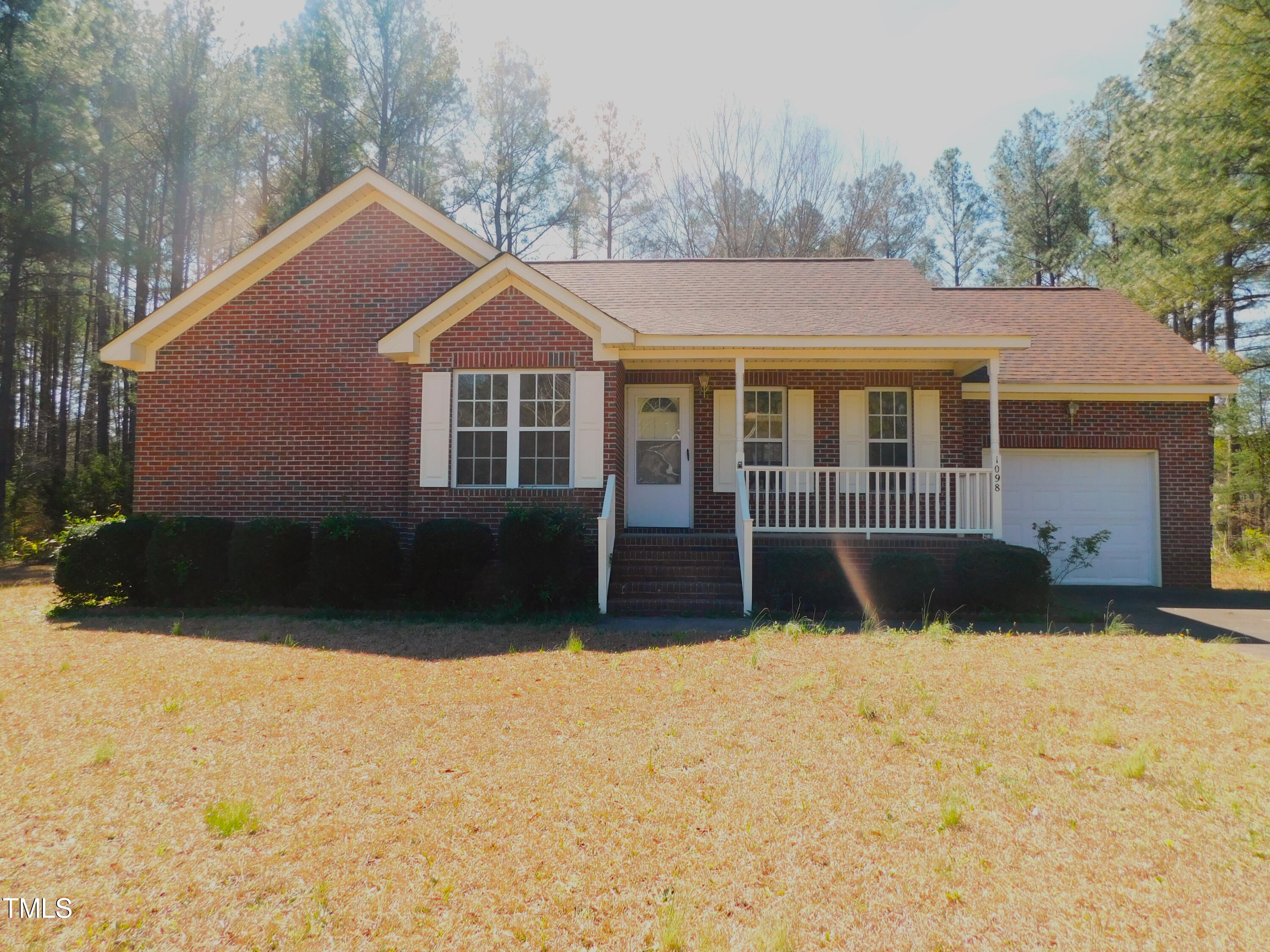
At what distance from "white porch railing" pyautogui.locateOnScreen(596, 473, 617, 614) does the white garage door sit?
6665mm

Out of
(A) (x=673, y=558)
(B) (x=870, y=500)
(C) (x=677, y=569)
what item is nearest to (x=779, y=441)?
(B) (x=870, y=500)

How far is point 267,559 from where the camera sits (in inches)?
392

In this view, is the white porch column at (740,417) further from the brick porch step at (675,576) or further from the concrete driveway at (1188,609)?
the concrete driveway at (1188,609)

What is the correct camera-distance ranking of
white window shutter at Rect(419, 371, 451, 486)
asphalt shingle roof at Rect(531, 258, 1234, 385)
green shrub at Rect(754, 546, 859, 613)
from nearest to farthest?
1. green shrub at Rect(754, 546, 859, 613)
2. white window shutter at Rect(419, 371, 451, 486)
3. asphalt shingle roof at Rect(531, 258, 1234, 385)

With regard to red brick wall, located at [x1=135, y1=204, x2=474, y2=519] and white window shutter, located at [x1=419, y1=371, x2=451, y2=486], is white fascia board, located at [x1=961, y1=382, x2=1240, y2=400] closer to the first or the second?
white window shutter, located at [x1=419, y1=371, x2=451, y2=486]

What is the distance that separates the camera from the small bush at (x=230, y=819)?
140 inches

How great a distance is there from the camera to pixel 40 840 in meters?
3.48

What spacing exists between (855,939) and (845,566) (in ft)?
23.4

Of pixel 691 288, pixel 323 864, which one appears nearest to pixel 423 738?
pixel 323 864

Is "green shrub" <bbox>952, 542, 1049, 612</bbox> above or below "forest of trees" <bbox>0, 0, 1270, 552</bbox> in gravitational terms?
below

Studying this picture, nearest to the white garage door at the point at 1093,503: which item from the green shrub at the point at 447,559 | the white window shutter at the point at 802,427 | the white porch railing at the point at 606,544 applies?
the white window shutter at the point at 802,427

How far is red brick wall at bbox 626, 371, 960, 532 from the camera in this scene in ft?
39.1

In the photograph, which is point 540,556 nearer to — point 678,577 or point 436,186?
point 678,577

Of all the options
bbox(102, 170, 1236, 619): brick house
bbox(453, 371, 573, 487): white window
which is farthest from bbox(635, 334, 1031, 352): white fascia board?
bbox(453, 371, 573, 487): white window
